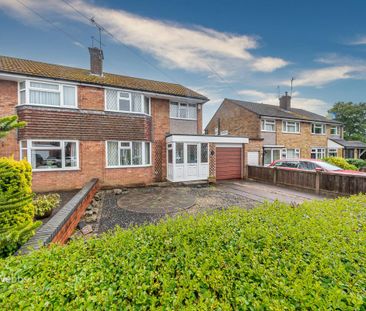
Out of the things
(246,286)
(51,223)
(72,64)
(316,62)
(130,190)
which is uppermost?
(316,62)

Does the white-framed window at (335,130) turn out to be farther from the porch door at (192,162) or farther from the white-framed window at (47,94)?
the white-framed window at (47,94)

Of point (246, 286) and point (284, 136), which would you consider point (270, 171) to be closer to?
point (284, 136)

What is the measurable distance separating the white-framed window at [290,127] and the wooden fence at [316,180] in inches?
338

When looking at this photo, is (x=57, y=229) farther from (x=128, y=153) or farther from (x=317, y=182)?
(x=317, y=182)

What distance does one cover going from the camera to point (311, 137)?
814 inches

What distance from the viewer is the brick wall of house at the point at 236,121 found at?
18078 millimetres

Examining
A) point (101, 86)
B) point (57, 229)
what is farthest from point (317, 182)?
point (101, 86)

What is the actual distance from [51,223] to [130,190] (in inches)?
246

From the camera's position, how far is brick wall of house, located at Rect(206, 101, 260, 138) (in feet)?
59.3

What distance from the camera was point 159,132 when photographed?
1217cm

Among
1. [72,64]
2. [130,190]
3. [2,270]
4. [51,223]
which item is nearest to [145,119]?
[130,190]

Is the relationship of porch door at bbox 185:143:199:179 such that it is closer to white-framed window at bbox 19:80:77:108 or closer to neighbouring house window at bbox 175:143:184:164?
neighbouring house window at bbox 175:143:184:164

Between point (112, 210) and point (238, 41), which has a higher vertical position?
point (238, 41)

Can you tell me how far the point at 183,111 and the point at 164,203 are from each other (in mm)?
7510
